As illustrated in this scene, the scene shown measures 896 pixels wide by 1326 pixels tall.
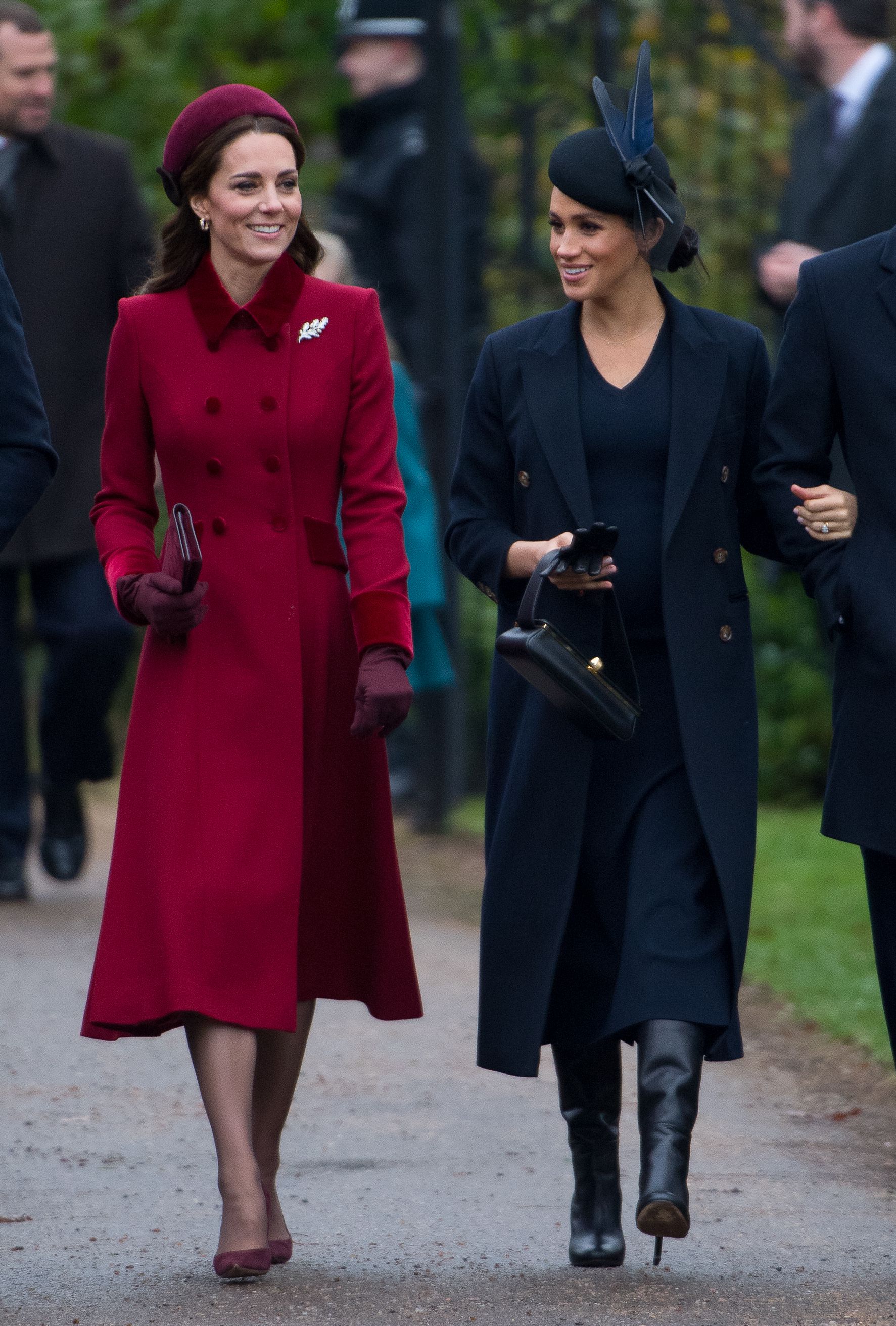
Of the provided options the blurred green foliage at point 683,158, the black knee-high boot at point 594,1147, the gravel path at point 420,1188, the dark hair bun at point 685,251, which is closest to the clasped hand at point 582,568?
the dark hair bun at point 685,251

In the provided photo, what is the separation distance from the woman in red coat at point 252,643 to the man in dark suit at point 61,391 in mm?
2954

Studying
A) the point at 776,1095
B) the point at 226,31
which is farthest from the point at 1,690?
the point at 226,31

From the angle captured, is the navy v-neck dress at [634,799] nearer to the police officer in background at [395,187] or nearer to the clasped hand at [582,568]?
the clasped hand at [582,568]

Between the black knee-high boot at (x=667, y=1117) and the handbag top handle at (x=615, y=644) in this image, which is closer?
the black knee-high boot at (x=667, y=1117)

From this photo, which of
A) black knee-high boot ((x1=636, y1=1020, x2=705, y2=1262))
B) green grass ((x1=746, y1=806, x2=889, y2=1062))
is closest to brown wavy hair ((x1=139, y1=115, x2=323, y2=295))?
black knee-high boot ((x1=636, y1=1020, x2=705, y2=1262))

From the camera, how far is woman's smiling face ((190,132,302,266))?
13.5 ft

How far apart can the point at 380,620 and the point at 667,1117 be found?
3.17ft

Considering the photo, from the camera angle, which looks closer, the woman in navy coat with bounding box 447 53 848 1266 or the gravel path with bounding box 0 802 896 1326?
the gravel path with bounding box 0 802 896 1326

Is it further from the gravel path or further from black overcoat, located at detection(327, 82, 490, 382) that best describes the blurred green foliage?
the gravel path

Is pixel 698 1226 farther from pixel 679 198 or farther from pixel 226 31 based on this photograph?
pixel 226 31

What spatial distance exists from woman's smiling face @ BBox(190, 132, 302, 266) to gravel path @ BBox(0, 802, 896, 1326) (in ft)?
5.72

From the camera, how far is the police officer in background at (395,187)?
885cm

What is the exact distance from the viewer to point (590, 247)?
4.14 m

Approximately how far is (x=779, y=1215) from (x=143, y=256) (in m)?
3.93
